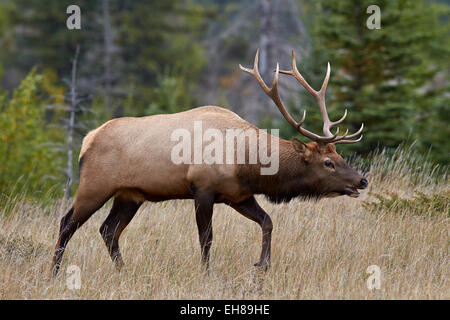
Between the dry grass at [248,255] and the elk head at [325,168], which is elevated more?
the elk head at [325,168]

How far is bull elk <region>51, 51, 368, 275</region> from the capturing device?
6211mm

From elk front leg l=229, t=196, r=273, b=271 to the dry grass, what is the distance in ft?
0.37

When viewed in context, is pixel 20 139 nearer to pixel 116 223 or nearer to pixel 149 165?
pixel 116 223

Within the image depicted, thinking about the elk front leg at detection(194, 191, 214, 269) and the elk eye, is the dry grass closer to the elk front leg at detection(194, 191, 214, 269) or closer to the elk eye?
the elk front leg at detection(194, 191, 214, 269)

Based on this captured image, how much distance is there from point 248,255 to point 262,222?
0.55 m

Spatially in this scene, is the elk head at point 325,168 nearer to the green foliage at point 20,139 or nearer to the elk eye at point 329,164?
the elk eye at point 329,164

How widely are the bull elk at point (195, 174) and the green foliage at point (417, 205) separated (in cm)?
128

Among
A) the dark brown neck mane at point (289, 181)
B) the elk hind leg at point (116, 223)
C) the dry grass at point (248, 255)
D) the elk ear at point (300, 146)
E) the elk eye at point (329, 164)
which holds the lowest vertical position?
the dry grass at point (248, 255)

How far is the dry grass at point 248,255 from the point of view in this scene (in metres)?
5.68

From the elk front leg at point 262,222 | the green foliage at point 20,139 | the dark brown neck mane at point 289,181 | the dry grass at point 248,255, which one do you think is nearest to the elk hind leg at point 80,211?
the dry grass at point 248,255

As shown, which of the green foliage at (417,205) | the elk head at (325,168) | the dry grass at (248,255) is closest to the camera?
the dry grass at (248,255)

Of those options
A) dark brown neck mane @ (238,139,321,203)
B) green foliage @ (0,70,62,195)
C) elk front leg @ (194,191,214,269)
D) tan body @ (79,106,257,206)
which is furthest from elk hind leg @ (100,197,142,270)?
green foliage @ (0,70,62,195)

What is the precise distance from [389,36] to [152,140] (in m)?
6.85

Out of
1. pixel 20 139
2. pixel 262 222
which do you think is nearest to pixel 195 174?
pixel 262 222
